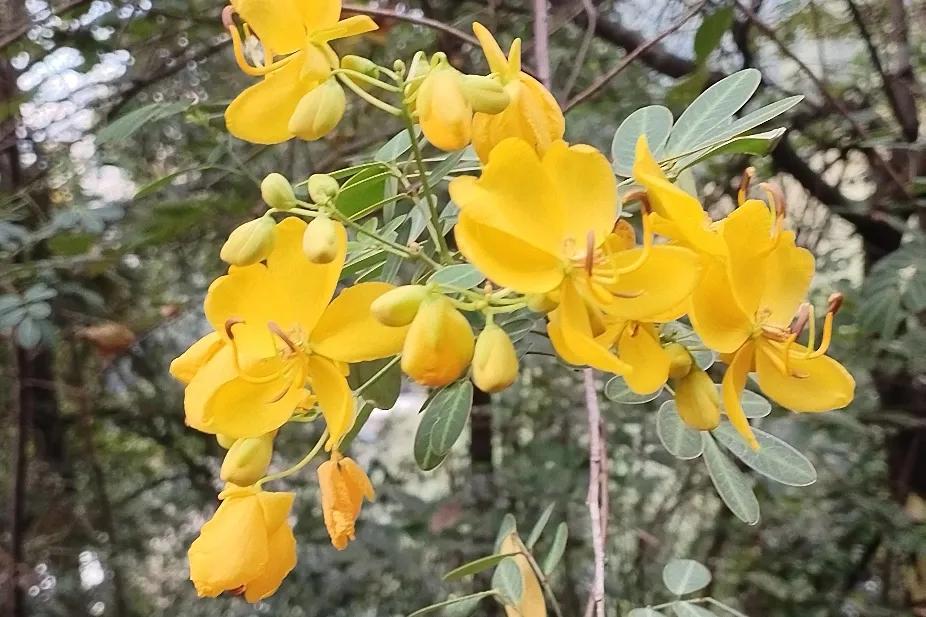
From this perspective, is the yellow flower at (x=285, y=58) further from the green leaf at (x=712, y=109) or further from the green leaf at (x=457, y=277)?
the green leaf at (x=712, y=109)

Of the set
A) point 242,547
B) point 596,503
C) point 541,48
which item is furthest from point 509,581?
point 541,48

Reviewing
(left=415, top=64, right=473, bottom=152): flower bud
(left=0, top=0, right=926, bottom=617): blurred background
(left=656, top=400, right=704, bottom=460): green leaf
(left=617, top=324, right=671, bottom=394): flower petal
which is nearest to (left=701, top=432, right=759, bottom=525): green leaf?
(left=656, top=400, right=704, bottom=460): green leaf

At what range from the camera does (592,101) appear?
1.48 meters

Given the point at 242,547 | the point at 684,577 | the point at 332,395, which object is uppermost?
the point at 332,395

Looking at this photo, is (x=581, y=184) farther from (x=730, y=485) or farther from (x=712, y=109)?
(x=730, y=485)

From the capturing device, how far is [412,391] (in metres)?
1.93

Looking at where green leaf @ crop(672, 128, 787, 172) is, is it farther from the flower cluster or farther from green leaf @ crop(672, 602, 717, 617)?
green leaf @ crop(672, 602, 717, 617)

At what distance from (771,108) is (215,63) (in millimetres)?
1519

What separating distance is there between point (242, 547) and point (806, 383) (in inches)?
12.9

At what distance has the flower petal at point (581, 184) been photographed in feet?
1.28

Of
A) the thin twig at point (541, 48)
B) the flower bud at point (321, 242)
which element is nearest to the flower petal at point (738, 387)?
the flower bud at point (321, 242)

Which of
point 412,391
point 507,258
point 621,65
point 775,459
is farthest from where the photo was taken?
point 412,391

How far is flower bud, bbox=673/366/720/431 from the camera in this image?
45cm

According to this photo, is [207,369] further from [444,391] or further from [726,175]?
[726,175]
